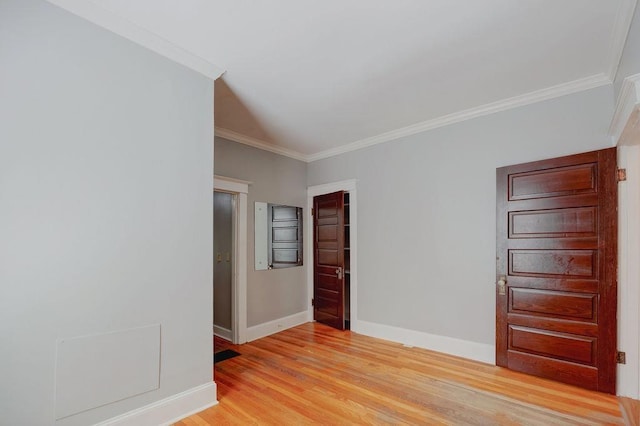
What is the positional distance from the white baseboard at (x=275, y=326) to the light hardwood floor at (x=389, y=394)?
Answer: 19.1 inches

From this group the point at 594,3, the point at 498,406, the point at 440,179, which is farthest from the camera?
the point at 440,179

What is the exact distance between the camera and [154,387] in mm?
2137

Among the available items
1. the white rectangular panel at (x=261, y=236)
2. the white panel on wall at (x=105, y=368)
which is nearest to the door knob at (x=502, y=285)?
the white rectangular panel at (x=261, y=236)

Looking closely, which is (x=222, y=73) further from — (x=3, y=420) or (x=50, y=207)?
(x=3, y=420)

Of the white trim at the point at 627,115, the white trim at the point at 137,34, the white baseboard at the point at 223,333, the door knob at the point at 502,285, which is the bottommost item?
the white baseboard at the point at 223,333

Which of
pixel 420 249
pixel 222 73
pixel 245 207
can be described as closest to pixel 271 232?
pixel 245 207

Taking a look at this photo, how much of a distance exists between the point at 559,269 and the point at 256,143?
3.86 meters

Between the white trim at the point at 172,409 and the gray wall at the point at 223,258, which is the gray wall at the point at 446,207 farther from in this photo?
the white trim at the point at 172,409

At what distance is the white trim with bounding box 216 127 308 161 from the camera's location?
387cm

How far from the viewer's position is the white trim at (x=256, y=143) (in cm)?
387

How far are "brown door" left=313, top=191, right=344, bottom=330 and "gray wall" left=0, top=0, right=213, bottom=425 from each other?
236 centimetres

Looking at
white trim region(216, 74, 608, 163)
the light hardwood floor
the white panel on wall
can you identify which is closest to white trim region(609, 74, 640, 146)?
white trim region(216, 74, 608, 163)

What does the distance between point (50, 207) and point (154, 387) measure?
1416 mm

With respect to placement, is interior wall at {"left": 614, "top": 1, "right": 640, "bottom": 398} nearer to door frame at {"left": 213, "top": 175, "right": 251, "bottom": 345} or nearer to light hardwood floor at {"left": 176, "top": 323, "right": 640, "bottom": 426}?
light hardwood floor at {"left": 176, "top": 323, "right": 640, "bottom": 426}
